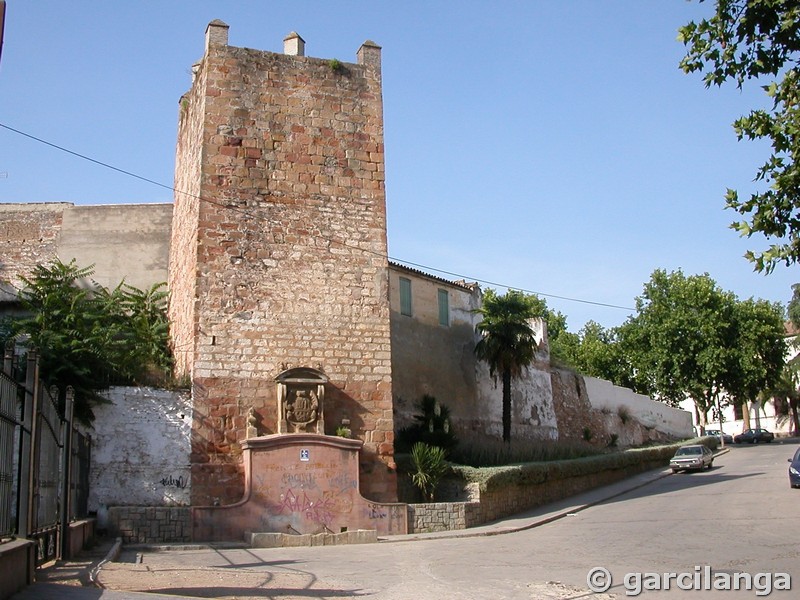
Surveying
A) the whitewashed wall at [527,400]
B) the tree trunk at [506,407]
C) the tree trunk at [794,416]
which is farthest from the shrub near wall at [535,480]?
the tree trunk at [794,416]

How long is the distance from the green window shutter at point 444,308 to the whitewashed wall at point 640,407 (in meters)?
11.2

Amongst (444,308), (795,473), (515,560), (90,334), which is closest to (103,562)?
(515,560)

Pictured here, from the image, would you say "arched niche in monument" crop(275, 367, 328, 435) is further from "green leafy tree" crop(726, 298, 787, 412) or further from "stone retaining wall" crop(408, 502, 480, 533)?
"green leafy tree" crop(726, 298, 787, 412)

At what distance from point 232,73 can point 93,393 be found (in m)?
7.75

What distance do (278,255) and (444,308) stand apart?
11.2 meters

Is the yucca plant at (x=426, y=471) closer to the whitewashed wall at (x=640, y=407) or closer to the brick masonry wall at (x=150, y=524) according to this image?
the brick masonry wall at (x=150, y=524)

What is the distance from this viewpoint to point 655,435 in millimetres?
43594

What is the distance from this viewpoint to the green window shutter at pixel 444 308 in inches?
1147

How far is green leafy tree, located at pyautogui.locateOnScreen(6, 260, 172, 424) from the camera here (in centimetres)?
1697

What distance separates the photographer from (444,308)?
2936 centimetres

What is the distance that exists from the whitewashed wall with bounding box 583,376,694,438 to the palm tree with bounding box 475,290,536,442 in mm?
10460

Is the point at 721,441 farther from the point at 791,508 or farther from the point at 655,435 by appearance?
the point at 791,508

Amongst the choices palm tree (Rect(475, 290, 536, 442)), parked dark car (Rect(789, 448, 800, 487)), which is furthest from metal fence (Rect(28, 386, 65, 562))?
parked dark car (Rect(789, 448, 800, 487))

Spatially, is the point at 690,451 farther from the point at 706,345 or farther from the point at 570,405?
the point at 706,345
